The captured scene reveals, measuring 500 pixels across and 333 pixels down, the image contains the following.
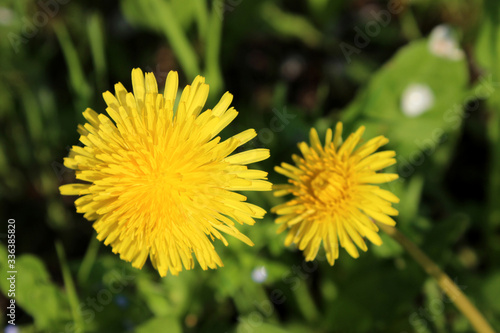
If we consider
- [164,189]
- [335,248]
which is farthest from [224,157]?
[335,248]

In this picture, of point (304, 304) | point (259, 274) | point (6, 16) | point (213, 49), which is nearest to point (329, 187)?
point (259, 274)

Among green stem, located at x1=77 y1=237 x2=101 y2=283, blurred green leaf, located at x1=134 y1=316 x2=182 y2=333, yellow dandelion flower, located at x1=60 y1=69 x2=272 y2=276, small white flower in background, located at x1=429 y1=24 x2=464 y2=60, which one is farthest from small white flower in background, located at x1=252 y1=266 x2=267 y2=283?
small white flower in background, located at x1=429 y1=24 x2=464 y2=60

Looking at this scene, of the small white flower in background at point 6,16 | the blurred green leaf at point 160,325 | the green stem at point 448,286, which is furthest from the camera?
the small white flower in background at point 6,16

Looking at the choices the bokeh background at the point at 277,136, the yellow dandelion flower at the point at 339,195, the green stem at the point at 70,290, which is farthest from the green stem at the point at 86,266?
the yellow dandelion flower at the point at 339,195

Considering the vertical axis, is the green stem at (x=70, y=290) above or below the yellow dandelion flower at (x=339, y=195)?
above

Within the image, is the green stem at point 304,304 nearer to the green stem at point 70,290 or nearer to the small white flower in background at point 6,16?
the green stem at point 70,290

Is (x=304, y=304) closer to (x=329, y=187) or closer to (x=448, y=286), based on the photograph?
(x=448, y=286)
